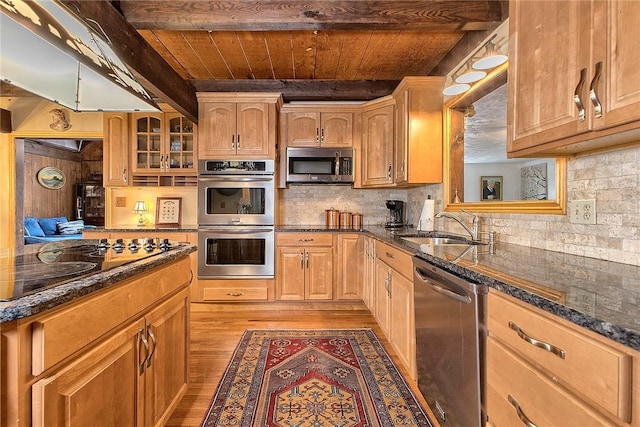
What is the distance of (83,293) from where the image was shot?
87cm

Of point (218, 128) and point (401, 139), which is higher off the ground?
point (218, 128)

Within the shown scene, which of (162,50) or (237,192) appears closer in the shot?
(162,50)

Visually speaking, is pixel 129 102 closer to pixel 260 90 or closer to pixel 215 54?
pixel 215 54

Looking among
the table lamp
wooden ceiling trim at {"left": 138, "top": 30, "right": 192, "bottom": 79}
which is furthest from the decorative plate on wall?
wooden ceiling trim at {"left": 138, "top": 30, "right": 192, "bottom": 79}

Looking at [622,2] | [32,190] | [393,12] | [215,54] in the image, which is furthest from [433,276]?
[32,190]

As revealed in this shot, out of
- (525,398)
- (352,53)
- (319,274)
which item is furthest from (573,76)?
(319,274)

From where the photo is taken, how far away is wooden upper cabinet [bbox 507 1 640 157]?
90cm

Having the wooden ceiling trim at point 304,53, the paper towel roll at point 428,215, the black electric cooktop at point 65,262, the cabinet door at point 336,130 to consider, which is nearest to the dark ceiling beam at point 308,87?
the wooden ceiling trim at point 304,53

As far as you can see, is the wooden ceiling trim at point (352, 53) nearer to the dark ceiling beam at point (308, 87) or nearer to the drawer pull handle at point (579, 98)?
→ the dark ceiling beam at point (308, 87)

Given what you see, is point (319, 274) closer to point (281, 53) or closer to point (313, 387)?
point (313, 387)

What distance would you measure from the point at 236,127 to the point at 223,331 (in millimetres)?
2093

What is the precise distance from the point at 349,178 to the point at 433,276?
7.18 ft

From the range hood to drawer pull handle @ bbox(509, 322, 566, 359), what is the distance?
1854 millimetres

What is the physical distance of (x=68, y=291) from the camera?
2.67 feet
